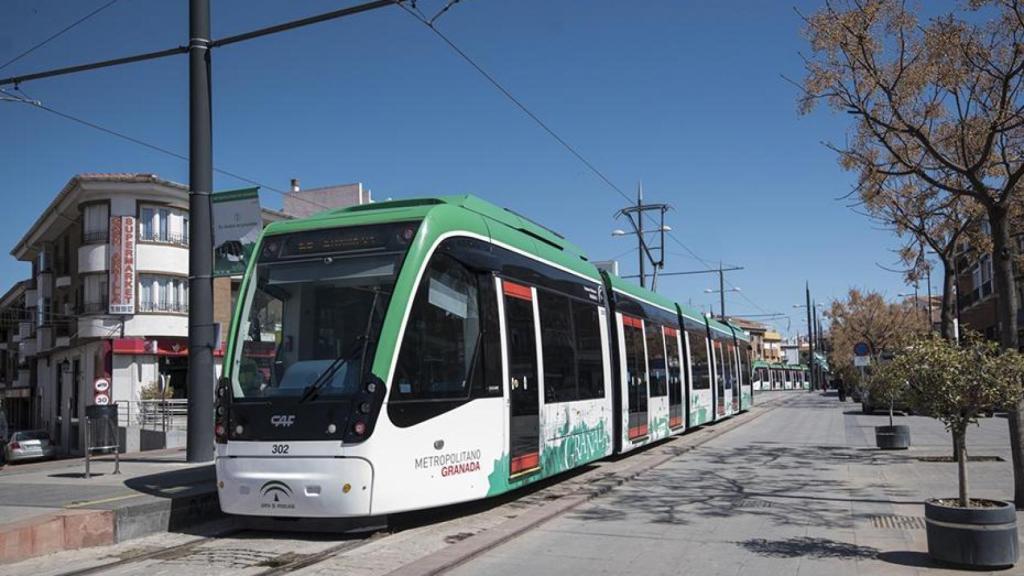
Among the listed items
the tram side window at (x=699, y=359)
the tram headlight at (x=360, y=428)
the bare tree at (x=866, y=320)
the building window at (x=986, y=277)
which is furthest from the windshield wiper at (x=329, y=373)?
the bare tree at (x=866, y=320)

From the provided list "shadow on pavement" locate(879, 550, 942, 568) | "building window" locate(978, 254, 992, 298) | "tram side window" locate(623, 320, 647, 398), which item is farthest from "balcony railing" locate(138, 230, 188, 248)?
"building window" locate(978, 254, 992, 298)

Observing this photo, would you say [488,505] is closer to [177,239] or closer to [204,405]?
[204,405]

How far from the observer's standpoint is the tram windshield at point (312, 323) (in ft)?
27.0

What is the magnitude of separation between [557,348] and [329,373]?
4.19 metres

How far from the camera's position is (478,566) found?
7.39m

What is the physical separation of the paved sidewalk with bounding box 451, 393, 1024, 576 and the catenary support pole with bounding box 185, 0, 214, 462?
6065 millimetres


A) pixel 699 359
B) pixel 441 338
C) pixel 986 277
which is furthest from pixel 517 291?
pixel 986 277

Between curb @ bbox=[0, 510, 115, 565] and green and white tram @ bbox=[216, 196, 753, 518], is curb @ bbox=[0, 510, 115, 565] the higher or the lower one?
the lower one

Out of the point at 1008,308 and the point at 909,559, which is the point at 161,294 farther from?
the point at 909,559

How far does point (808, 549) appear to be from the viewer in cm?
794

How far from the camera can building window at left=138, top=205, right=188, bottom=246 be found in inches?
1497

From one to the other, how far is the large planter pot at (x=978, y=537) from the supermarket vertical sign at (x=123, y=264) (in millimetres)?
36073

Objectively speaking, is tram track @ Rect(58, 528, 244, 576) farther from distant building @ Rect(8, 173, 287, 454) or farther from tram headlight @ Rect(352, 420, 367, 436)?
distant building @ Rect(8, 173, 287, 454)

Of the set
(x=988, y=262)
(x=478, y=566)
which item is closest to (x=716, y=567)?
(x=478, y=566)
